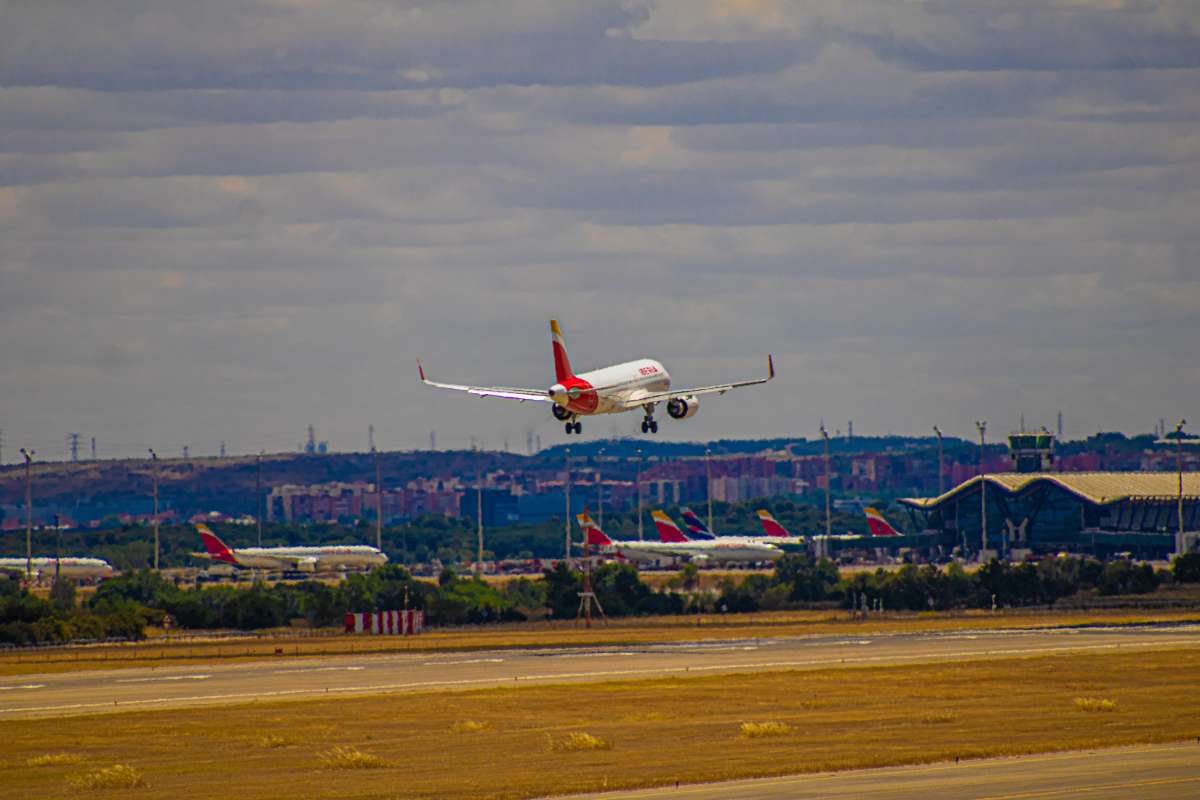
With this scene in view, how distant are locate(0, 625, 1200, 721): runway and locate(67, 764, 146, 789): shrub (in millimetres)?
23891

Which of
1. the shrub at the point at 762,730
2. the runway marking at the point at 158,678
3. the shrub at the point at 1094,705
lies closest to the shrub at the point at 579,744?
the shrub at the point at 762,730

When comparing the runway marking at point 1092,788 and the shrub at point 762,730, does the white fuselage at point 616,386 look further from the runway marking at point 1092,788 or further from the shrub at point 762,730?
the runway marking at point 1092,788

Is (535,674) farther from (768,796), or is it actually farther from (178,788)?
(768,796)

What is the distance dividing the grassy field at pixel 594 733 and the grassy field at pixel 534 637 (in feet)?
128

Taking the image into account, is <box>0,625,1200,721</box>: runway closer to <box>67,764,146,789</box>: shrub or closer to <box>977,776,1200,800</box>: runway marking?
<box>67,764,146,789</box>: shrub

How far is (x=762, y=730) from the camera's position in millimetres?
82562

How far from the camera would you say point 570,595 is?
194 metres

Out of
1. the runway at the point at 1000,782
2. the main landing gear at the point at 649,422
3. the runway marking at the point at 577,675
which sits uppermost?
the main landing gear at the point at 649,422

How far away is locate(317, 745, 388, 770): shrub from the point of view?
74750 millimetres

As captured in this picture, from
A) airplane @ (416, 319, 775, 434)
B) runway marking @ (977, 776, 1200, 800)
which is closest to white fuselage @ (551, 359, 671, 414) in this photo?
airplane @ (416, 319, 775, 434)

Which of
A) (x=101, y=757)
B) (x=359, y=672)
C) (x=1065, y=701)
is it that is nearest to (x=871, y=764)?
(x=1065, y=701)

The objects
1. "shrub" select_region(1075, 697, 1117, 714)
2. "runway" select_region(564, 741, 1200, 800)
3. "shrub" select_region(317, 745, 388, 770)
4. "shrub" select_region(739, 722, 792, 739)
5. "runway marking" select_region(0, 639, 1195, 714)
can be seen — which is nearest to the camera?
"runway" select_region(564, 741, 1200, 800)

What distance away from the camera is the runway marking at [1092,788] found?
5938 centimetres

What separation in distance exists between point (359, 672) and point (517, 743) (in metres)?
39.0
